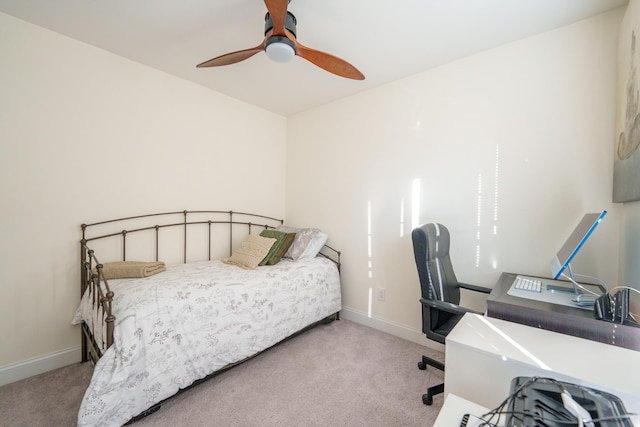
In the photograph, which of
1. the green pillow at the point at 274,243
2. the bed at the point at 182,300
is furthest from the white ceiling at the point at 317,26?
the green pillow at the point at 274,243

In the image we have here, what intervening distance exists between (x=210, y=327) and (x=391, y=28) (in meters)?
2.38

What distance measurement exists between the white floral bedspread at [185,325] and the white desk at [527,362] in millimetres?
1405

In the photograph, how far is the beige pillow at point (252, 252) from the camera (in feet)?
8.06

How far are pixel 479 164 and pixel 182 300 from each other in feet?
7.80

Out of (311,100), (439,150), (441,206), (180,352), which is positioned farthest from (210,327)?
(311,100)

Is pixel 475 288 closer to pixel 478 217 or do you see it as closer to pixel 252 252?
pixel 478 217

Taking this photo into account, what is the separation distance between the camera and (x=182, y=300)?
1.71m

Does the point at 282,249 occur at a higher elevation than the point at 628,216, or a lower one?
lower

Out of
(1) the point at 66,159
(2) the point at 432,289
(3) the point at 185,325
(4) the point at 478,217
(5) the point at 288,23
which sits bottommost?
(3) the point at 185,325

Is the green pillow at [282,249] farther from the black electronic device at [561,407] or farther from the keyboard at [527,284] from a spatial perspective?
the black electronic device at [561,407]

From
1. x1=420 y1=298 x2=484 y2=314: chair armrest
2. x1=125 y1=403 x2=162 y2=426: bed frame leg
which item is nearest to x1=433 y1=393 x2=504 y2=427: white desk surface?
x1=420 y1=298 x2=484 y2=314: chair armrest

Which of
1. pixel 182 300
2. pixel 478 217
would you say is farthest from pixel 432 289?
pixel 182 300

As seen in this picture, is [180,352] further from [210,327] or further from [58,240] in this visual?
[58,240]

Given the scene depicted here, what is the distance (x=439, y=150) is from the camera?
236 centimetres
